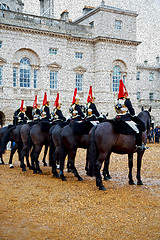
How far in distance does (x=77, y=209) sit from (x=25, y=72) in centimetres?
2374

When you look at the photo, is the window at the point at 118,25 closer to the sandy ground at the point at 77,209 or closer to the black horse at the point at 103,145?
the sandy ground at the point at 77,209

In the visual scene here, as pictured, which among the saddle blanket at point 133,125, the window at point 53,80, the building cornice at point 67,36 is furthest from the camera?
the window at point 53,80

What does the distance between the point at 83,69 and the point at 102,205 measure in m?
25.8

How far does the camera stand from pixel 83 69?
1248 inches

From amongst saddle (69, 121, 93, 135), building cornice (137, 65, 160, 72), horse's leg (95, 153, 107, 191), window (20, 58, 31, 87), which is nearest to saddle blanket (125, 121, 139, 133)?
horse's leg (95, 153, 107, 191)

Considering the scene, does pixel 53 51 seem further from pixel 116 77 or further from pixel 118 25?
pixel 118 25

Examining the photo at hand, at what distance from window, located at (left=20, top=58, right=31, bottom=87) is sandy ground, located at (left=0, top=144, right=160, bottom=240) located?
19.4 meters

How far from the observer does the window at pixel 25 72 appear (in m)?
28.6

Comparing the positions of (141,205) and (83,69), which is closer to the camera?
(141,205)

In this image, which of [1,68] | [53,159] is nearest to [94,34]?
[1,68]

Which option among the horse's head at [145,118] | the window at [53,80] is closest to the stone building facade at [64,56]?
the window at [53,80]

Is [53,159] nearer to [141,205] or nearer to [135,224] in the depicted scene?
[141,205]

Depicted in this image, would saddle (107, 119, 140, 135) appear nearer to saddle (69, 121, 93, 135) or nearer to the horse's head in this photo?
the horse's head

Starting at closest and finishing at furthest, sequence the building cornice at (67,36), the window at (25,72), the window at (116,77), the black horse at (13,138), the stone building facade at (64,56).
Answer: the black horse at (13,138), the building cornice at (67,36), the stone building facade at (64,56), the window at (25,72), the window at (116,77)
